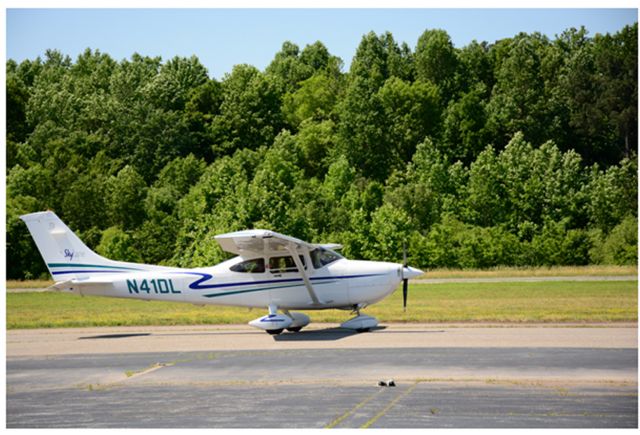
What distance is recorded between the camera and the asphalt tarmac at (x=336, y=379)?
492 inches

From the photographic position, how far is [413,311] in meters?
27.9

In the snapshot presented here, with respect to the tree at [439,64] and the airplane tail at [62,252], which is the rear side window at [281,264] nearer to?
the airplane tail at [62,252]

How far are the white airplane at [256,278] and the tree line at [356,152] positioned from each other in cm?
2607

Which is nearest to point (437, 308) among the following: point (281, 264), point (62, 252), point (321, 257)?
point (321, 257)

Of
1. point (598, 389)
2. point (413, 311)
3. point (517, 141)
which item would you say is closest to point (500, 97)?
point (517, 141)

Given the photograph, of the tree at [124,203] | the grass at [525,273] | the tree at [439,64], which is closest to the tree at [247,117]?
the tree at [439,64]

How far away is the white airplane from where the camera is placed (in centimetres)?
2150

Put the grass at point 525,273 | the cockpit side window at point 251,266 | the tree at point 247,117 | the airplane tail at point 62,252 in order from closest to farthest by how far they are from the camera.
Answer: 1. the cockpit side window at point 251,266
2. the airplane tail at point 62,252
3. the grass at point 525,273
4. the tree at point 247,117

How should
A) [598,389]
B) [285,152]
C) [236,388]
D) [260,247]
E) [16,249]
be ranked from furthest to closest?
[285,152]
[16,249]
[260,247]
[236,388]
[598,389]

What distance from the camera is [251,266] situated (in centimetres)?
2181

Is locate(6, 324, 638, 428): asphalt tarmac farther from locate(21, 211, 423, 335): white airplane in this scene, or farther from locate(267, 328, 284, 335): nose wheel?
locate(21, 211, 423, 335): white airplane

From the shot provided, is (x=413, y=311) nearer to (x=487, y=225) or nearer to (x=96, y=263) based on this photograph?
(x=96, y=263)

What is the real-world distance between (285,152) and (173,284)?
54.8 meters

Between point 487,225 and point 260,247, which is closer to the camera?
point 260,247
